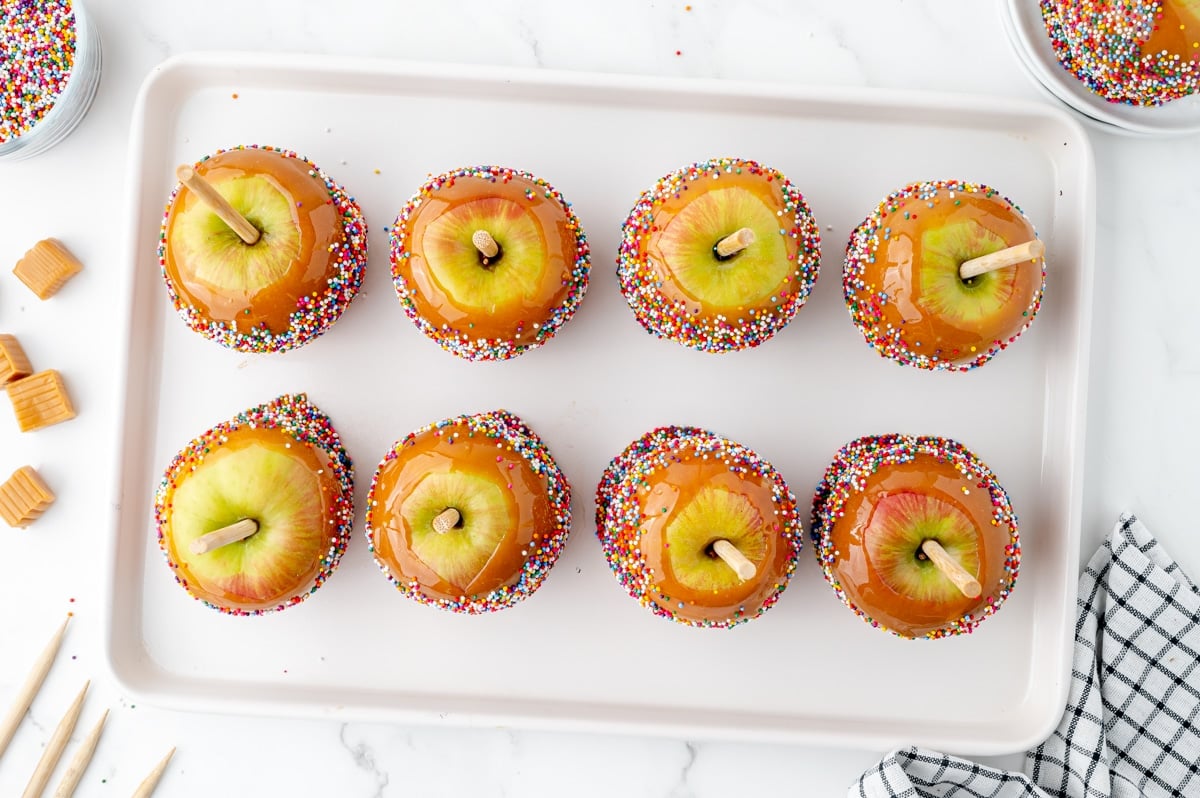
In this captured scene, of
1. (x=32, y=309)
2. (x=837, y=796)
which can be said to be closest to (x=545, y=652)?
(x=837, y=796)

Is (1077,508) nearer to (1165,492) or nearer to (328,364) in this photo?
(1165,492)

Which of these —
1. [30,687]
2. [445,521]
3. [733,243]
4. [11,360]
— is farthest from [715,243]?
[30,687]

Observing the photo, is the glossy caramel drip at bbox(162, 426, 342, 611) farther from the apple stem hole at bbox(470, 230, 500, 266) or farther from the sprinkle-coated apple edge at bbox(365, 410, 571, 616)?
the apple stem hole at bbox(470, 230, 500, 266)

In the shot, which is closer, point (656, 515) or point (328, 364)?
point (656, 515)

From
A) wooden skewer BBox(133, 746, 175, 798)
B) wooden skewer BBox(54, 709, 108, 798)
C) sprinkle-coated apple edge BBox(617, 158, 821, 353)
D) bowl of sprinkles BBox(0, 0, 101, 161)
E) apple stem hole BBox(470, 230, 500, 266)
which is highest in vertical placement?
bowl of sprinkles BBox(0, 0, 101, 161)

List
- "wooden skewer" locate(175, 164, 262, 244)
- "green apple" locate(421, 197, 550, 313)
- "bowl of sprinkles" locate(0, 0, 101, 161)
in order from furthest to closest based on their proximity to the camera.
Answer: "bowl of sprinkles" locate(0, 0, 101, 161) → "green apple" locate(421, 197, 550, 313) → "wooden skewer" locate(175, 164, 262, 244)

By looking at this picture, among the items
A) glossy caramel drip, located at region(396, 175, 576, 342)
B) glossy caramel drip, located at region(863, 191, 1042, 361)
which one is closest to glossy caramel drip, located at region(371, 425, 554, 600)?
glossy caramel drip, located at region(396, 175, 576, 342)
